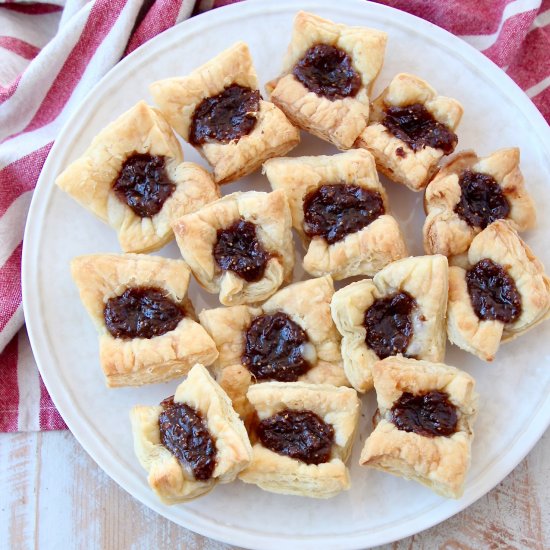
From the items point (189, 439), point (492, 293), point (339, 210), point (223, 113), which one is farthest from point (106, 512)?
point (492, 293)

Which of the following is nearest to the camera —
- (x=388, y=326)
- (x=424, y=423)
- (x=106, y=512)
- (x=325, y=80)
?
(x=424, y=423)

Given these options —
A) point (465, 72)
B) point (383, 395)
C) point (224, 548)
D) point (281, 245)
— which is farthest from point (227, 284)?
point (465, 72)

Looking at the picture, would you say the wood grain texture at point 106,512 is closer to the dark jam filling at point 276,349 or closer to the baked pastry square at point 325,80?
the dark jam filling at point 276,349

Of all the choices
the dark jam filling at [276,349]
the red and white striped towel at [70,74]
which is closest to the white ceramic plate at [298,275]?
the red and white striped towel at [70,74]

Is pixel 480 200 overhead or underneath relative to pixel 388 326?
overhead

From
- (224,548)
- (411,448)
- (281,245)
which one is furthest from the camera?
(224,548)

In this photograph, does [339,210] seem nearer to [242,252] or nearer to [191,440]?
[242,252]

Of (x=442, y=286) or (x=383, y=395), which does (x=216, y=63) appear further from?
(x=383, y=395)
